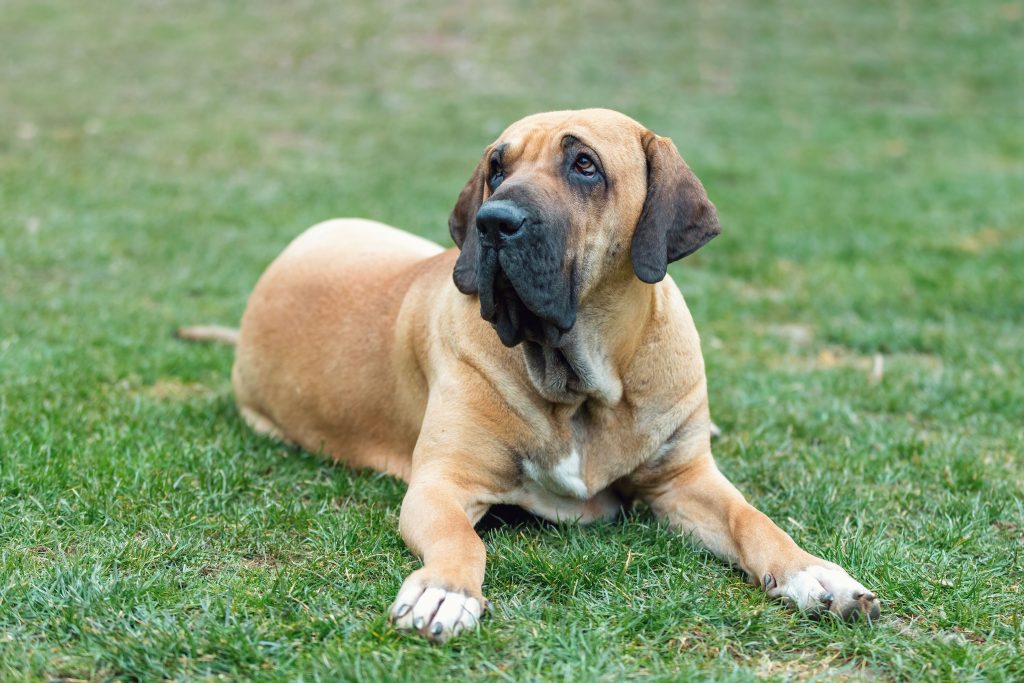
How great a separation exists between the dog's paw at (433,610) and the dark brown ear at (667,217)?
1.29 metres

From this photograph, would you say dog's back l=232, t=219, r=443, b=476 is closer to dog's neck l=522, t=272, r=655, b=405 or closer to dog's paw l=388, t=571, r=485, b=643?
dog's neck l=522, t=272, r=655, b=405

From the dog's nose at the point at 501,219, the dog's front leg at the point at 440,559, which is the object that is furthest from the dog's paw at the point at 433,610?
the dog's nose at the point at 501,219

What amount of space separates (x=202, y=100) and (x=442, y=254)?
37.6ft

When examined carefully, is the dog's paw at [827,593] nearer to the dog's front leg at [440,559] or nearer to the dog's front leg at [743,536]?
the dog's front leg at [743,536]

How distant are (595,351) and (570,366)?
0.40ft

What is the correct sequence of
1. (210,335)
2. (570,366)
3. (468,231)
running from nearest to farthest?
(570,366) < (468,231) < (210,335)

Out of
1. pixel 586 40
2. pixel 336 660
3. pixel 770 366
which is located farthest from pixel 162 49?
pixel 336 660

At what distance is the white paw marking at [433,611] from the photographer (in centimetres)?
301

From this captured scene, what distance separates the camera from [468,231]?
4082 mm

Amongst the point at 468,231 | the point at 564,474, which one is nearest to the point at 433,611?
the point at 564,474

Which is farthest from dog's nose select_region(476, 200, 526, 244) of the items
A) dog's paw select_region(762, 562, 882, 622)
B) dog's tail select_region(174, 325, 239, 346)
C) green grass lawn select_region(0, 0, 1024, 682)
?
dog's tail select_region(174, 325, 239, 346)

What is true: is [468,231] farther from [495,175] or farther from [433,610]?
[433,610]

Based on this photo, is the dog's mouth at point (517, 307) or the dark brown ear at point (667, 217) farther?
the dark brown ear at point (667, 217)

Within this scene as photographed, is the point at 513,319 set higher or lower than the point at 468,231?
lower
